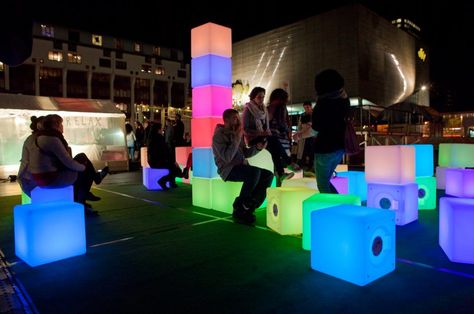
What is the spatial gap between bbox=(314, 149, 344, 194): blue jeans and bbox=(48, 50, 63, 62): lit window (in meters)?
47.1

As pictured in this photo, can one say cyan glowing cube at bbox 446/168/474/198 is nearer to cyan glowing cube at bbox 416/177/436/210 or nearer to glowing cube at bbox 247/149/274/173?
cyan glowing cube at bbox 416/177/436/210

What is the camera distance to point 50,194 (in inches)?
151

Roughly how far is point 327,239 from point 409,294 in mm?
645

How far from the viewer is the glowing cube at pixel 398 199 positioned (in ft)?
13.9

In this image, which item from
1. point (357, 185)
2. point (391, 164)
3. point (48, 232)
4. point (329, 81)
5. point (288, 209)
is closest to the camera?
point (48, 232)

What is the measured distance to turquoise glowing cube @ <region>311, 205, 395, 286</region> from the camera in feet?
8.23

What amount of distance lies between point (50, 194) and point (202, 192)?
2305 millimetres

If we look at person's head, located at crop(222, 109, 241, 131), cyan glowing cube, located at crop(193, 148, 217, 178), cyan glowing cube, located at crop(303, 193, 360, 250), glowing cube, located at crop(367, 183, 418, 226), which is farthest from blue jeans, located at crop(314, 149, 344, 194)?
cyan glowing cube, located at crop(193, 148, 217, 178)

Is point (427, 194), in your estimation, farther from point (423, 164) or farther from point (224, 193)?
point (224, 193)

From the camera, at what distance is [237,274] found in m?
2.78

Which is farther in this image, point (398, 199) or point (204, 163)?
point (204, 163)

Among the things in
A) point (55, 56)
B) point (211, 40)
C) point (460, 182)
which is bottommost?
point (460, 182)

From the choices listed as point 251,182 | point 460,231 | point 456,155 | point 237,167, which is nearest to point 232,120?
point 237,167

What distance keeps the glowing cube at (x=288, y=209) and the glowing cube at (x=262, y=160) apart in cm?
161
